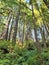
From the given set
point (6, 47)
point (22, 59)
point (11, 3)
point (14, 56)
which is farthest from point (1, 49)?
point (11, 3)

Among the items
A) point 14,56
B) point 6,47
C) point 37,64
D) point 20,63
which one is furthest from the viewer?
point 6,47

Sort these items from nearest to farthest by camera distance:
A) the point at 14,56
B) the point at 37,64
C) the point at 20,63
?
the point at 37,64 → the point at 20,63 → the point at 14,56

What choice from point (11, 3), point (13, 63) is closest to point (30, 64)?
point (13, 63)

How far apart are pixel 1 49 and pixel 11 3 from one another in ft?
13.3

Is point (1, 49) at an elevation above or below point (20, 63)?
above

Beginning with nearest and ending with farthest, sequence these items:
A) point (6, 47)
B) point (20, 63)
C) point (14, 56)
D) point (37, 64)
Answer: point (37, 64) < point (20, 63) < point (14, 56) < point (6, 47)

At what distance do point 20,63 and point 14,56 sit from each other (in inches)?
41.8

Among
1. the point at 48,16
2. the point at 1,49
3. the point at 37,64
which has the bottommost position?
the point at 37,64

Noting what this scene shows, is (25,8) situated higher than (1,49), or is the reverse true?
(25,8)

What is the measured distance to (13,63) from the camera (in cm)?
788

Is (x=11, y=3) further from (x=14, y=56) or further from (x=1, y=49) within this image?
(x=1, y=49)

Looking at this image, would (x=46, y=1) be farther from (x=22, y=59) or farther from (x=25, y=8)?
(x=22, y=59)

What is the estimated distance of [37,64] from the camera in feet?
24.8

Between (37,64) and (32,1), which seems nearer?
(37,64)
